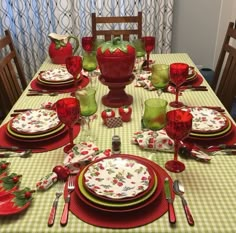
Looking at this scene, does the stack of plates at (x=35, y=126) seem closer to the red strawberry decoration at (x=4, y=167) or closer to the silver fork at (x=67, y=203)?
the red strawberry decoration at (x=4, y=167)

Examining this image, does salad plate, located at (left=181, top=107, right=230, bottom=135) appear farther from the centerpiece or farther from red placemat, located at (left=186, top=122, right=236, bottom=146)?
the centerpiece

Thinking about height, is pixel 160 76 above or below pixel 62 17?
above

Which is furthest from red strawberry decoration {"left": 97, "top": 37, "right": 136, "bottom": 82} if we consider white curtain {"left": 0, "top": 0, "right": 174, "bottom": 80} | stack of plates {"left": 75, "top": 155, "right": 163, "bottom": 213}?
white curtain {"left": 0, "top": 0, "right": 174, "bottom": 80}

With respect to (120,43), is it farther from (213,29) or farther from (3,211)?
(213,29)

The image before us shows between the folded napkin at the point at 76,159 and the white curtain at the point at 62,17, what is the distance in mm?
1964

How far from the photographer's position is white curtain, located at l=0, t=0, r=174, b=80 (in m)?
2.77

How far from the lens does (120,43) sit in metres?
1.35

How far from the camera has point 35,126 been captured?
4.00 ft

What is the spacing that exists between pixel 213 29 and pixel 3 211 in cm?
269

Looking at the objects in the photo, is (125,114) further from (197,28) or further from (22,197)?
(197,28)

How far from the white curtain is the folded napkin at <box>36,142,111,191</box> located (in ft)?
6.44

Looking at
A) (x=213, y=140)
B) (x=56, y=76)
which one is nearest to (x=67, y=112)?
(x=213, y=140)

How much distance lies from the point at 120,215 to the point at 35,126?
55cm

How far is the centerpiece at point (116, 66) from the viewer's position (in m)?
1.34
